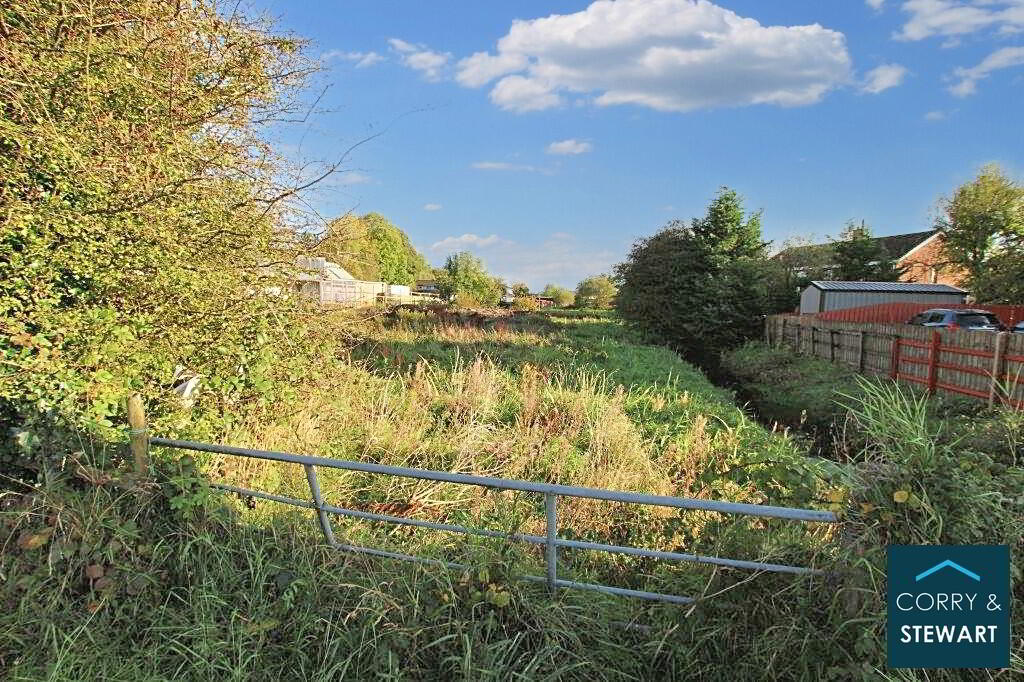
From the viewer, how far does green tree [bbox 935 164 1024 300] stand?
26.8 metres

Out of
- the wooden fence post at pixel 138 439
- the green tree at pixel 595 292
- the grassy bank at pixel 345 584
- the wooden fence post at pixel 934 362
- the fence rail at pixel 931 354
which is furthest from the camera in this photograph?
the green tree at pixel 595 292

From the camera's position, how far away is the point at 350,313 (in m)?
5.29

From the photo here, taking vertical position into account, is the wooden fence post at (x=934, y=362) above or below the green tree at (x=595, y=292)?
below

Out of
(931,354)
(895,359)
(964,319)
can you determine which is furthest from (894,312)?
(931,354)

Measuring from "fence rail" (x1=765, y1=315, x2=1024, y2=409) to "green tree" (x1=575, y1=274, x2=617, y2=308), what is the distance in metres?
31.6

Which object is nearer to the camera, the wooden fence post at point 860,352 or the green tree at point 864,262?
the wooden fence post at point 860,352

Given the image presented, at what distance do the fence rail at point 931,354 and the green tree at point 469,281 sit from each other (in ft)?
82.1

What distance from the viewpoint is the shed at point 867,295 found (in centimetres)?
2334

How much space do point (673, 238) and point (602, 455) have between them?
18.1 metres

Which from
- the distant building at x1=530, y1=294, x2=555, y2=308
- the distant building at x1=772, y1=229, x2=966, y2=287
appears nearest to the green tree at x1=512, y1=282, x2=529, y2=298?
the distant building at x1=530, y1=294, x2=555, y2=308

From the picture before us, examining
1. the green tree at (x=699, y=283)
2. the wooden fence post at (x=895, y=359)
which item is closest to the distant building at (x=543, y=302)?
the green tree at (x=699, y=283)

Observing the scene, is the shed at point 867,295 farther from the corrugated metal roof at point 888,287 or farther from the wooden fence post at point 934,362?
the wooden fence post at point 934,362

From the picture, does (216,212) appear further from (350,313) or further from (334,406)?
(334,406)

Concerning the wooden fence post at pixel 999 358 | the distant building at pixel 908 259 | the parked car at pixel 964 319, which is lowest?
the wooden fence post at pixel 999 358
